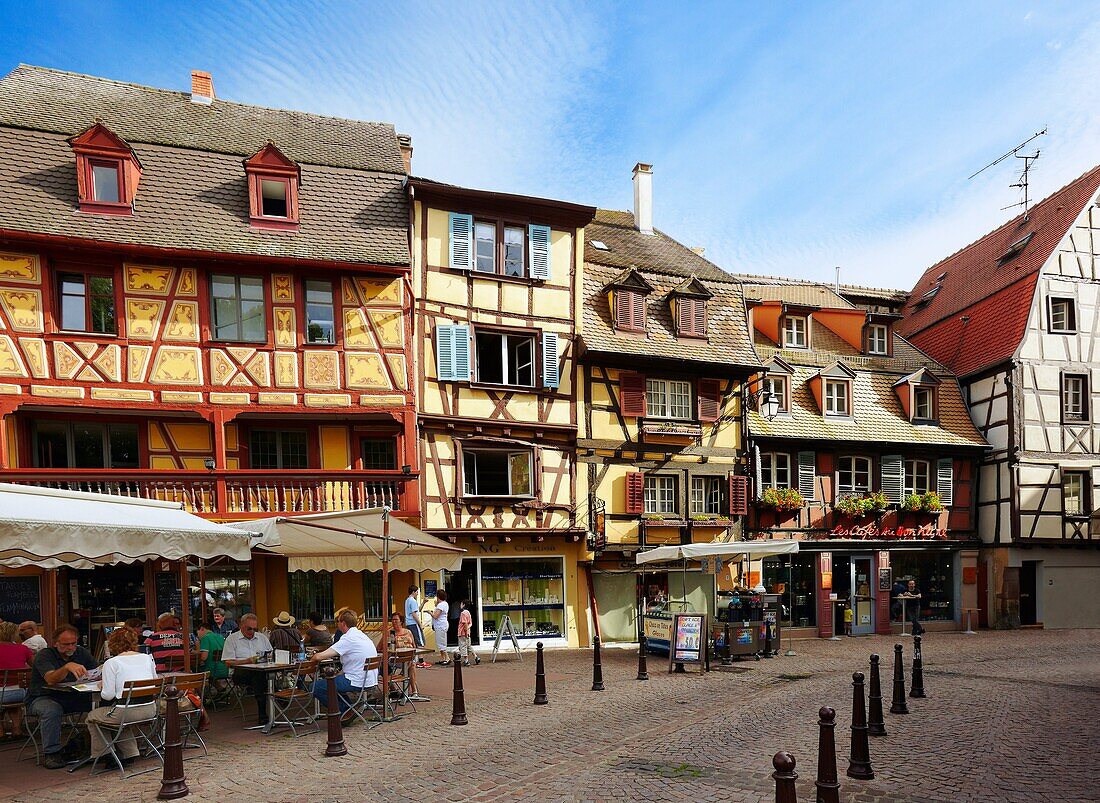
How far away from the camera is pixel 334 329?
61.5ft

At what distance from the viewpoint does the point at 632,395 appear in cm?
2242

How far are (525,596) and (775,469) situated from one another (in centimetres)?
915

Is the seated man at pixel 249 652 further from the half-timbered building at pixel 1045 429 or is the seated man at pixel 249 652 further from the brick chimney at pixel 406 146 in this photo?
the half-timbered building at pixel 1045 429

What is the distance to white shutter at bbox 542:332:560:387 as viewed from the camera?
21.0m

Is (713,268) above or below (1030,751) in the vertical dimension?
above

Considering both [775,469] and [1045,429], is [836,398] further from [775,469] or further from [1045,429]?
[1045,429]

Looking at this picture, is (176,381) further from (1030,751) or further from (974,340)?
(974,340)

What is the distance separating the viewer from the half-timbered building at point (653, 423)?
72.2ft

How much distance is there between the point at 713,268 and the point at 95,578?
63.6 ft

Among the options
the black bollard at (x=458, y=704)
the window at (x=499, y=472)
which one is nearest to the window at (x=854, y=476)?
the window at (x=499, y=472)

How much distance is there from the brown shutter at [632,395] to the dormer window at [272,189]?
953cm

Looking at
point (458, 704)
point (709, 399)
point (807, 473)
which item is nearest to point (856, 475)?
point (807, 473)

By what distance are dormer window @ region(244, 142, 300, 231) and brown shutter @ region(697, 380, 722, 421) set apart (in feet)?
39.5

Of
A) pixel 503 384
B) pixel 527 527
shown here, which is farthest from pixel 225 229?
pixel 527 527
